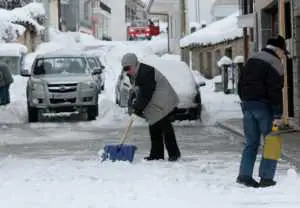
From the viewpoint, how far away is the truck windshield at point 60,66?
21.1 meters

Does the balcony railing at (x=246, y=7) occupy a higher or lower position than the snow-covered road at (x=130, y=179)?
higher

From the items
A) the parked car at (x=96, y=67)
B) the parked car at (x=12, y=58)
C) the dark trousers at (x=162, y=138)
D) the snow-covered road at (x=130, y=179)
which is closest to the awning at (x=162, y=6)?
the parked car at (x=12, y=58)

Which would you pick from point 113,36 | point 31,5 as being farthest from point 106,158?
point 113,36

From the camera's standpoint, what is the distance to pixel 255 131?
9.20 m

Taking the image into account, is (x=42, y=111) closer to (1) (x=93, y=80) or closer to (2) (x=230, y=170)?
A: (1) (x=93, y=80)

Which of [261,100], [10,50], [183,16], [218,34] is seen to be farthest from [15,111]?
[183,16]

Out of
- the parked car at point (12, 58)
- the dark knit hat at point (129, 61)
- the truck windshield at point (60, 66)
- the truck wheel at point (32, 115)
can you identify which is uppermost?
the parked car at point (12, 58)

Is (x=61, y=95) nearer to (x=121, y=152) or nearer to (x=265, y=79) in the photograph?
(x=121, y=152)

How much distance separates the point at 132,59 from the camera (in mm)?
11383

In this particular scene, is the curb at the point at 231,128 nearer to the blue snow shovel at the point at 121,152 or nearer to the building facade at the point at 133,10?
the blue snow shovel at the point at 121,152

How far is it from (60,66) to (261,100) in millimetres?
12800

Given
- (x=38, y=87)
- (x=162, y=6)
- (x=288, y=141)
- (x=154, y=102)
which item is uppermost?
(x=162, y=6)

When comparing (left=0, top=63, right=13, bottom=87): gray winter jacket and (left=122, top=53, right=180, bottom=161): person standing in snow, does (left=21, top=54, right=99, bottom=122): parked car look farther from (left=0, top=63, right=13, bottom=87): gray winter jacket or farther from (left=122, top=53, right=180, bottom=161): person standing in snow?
(left=122, top=53, right=180, bottom=161): person standing in snow

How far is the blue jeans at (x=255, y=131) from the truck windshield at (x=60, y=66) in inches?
481
